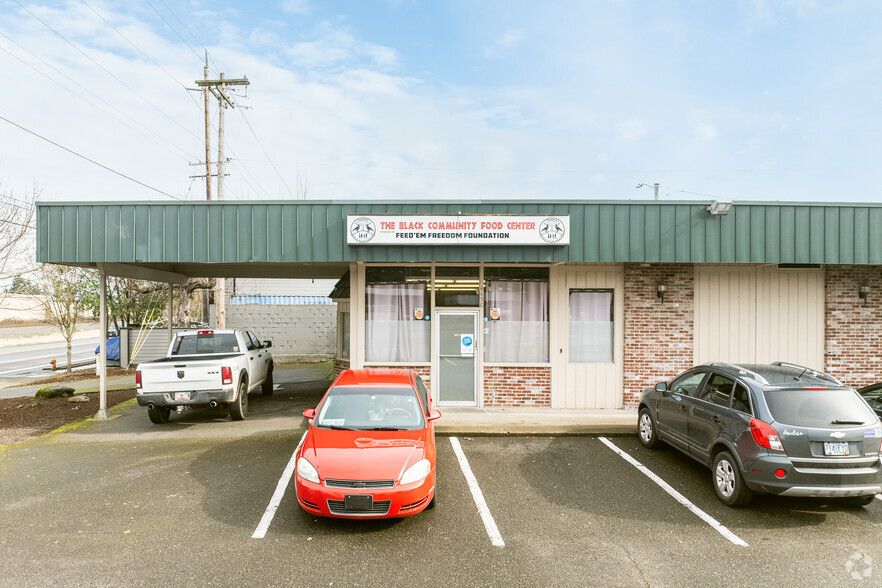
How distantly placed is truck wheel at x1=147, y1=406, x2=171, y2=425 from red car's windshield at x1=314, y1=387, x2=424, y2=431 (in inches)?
208

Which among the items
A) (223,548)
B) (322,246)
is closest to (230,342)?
(322,246)

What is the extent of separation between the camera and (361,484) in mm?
4883

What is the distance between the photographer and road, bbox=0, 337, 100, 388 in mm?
19016

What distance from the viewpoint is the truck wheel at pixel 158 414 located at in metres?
9.68

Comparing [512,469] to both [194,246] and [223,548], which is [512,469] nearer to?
[223,548]

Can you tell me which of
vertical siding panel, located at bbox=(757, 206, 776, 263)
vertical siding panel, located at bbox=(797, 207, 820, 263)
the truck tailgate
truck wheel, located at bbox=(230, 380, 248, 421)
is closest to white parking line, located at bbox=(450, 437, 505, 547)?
truck wheel, located at bbox=(230, 380, 248, 421)

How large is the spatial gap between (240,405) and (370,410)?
16.4ft

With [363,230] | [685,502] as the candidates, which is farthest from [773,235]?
[363,230]

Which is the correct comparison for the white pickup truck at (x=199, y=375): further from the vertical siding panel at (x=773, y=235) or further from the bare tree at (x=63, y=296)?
the vertical siding panel at (x=773, y=235)

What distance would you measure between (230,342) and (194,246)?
2.40 meters

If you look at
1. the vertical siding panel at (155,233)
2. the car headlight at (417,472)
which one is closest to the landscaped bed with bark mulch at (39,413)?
the vertical siding panel at (155,233)

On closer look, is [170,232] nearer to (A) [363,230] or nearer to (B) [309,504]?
(A) [363,230]

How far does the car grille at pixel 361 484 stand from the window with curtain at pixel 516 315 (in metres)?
6.02

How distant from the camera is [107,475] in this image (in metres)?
6.82
